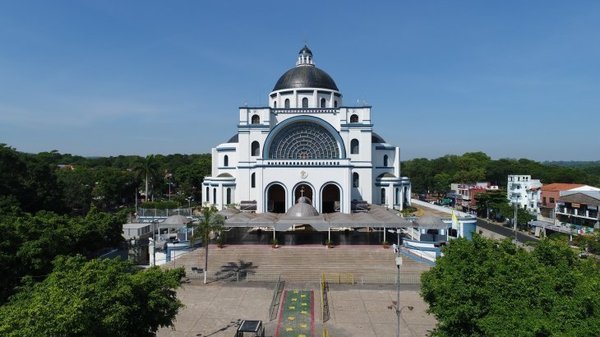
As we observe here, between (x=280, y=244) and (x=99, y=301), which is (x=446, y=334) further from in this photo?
(x=280, y=244)

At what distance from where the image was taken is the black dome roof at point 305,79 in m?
42.5

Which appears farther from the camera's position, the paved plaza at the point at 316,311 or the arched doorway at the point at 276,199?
the arched doorway at the point at 276,199

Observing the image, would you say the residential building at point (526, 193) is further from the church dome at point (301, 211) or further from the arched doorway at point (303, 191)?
the church dome at point (301, 211)

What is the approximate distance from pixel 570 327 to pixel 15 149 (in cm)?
4329

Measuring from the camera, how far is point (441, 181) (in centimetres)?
7744

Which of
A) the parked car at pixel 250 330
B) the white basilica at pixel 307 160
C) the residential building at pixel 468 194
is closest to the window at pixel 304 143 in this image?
the white basilica at pixel 307 160

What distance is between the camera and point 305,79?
42500 mm

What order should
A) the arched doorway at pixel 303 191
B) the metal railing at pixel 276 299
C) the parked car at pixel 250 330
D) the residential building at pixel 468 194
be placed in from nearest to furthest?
the parked car at pixel 250 330, the metal railing at pixel 276 299, the arched doorway at pixel 303 191, the residential building at pixel 468 194

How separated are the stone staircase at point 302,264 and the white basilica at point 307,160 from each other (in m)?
9.03

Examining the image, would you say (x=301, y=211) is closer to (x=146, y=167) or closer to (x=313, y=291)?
(x=313, y=291)

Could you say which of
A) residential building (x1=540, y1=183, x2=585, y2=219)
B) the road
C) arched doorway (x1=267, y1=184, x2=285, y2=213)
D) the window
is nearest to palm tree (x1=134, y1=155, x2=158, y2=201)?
arched doorway (x1=267, y1=184, x2=285, y2=213)

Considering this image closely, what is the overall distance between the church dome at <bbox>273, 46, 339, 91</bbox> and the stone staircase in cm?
2117

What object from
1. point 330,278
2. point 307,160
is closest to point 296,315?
point 330,278

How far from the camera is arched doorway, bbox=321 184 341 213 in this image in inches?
1457
